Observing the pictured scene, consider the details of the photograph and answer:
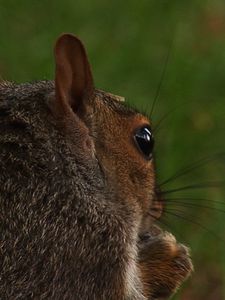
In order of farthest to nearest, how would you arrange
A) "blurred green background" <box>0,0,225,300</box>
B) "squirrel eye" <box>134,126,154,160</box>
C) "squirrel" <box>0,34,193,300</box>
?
"blurred green background" <box>0,0,225,300</box>
"squirrel eye" <box>134,126,154,160</box>
"squirrel" <box>0,34,193,300</box>

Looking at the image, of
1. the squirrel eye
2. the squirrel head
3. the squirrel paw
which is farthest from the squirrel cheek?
the squirrel paw

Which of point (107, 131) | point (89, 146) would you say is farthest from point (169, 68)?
point (89, 146)

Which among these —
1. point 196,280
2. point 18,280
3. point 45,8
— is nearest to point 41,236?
point 18,280

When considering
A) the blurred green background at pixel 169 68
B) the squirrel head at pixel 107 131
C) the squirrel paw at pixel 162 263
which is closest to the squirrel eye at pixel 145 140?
the squirrel head at pixel 107 131

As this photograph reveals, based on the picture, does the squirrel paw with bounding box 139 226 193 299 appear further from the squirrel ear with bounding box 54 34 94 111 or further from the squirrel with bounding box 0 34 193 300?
the squirrel ear with bounding box 54 34 94 111

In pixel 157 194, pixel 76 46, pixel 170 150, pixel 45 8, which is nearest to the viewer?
pixel 76 46

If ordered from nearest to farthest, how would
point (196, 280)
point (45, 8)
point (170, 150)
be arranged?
point (196, 280), point (170, 150), point (45, 8)

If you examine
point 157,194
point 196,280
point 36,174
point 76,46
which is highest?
point 76,46

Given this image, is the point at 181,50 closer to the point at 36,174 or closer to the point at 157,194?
the point at 157,194
